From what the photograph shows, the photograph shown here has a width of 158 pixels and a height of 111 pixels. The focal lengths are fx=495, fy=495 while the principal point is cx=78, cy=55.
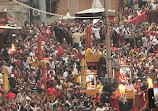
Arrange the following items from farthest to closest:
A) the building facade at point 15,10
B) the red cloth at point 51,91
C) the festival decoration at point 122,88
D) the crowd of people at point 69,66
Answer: the building facade at point 15,10 → the red cloth at point 51,91 → the festival decoration at point 122,88 → the crowd of people at point 69,66

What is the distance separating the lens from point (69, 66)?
63.9 ft

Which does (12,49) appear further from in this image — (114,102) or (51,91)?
(114,102)

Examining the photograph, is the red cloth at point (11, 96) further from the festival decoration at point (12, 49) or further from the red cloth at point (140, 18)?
the red cloth at point (140, 18)

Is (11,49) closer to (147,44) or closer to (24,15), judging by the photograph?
(147,44)

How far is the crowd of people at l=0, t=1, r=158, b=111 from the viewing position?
15883 millimetres

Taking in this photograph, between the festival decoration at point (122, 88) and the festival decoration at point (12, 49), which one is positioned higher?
the festival decoration at point (12, 49)

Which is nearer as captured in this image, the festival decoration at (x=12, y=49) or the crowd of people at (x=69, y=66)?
the crowd of people at (x=69, y=66)

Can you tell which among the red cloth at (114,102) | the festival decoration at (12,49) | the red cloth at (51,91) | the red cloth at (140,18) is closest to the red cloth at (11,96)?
the red cloth at (51,91)

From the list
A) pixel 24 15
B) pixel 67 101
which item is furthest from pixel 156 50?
pixel 24 15

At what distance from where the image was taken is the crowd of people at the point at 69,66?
1588 centimetres

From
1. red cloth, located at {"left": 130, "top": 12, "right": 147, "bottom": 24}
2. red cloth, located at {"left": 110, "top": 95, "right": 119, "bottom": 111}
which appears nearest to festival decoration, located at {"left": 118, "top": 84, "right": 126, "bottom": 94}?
red cloth, located at {"left": 110, "top": 95, "right": 119, "bottom": 111}

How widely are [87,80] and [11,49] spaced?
6787 millimetres

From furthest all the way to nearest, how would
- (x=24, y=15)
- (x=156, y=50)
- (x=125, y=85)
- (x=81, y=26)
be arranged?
(x=24, y=15) < (x=81, y=26) < (x=156, y=50) < (x=125, y=85)

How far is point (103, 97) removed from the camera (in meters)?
16.2
